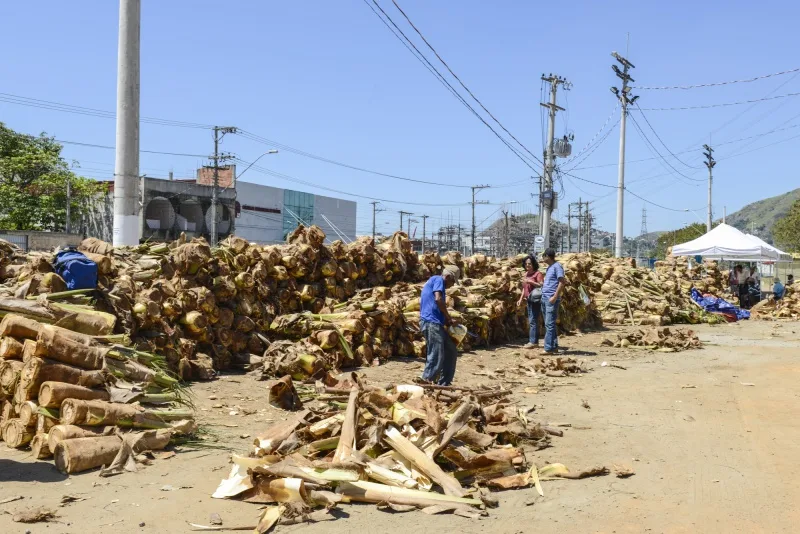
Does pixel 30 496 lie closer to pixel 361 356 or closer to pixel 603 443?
pixel 603 443

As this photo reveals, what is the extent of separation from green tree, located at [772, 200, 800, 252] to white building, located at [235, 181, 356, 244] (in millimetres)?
38384

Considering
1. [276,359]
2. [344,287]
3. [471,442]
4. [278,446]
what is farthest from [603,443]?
[344,287]

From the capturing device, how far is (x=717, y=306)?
83.6 ft

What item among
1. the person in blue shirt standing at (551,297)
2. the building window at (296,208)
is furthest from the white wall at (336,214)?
the person in blue shirt standing at (551,297)

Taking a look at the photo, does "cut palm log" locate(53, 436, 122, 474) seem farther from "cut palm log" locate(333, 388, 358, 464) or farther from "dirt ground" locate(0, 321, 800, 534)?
"cut palm log" locate(333, 388, 358, 464)

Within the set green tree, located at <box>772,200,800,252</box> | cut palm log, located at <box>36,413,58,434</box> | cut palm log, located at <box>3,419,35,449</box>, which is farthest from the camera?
green tree, located at <box>772,200,800,252</box>

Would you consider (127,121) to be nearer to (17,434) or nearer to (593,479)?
(17,434)

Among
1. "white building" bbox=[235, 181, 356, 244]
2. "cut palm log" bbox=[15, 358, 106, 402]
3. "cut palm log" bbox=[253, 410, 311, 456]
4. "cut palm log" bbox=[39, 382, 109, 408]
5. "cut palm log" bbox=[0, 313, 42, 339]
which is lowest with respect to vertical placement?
"cut palm log" bbox=[253, 410, 311, 456]

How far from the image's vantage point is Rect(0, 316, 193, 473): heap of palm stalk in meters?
6.12

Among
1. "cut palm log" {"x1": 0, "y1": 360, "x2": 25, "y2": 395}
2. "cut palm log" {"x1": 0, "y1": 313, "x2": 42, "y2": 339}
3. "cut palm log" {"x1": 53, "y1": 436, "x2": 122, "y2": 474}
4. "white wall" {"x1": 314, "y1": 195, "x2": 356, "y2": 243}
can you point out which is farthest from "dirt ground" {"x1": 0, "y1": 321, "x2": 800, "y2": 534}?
"white wall" {"x1": 314, "y1": 195, "x2": 356, "y2": 243}

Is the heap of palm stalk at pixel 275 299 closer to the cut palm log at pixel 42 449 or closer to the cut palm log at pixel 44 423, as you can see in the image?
the cut palm log at pixel 44 423

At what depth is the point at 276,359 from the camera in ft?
35.1

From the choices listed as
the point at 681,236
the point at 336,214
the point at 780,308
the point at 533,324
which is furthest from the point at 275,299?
the point at 681,236

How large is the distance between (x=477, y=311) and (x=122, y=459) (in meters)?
9.77
